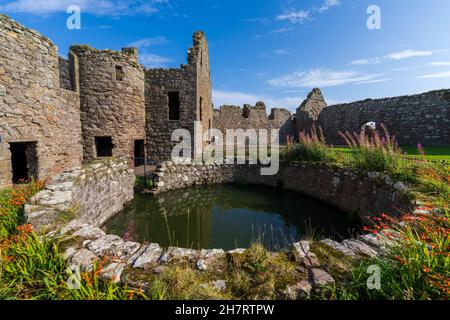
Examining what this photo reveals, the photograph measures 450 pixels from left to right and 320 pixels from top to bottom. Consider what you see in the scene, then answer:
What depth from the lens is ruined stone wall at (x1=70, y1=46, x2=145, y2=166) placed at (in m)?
10.9

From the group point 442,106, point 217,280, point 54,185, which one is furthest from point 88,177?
point 442,106

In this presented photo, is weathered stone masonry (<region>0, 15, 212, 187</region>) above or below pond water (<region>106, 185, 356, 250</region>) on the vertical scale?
above

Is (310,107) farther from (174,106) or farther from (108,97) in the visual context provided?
(108,97)

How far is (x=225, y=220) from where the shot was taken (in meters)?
6.58

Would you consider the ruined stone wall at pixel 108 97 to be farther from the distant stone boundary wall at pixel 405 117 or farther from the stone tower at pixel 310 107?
the stone tower at pixel 310 107

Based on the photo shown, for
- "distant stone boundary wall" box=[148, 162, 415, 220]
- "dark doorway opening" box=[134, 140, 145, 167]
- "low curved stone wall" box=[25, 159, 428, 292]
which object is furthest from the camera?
"dark doorway opening" box=[134, 140, 145, 167]

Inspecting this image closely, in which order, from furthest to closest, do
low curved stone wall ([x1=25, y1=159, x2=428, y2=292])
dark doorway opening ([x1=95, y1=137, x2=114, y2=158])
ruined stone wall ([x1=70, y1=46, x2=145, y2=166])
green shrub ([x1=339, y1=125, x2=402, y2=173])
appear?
dark doorway opening ([x1=95, y1=137, x2=114, y2=158]) < ruined stone wall ([x1=70, y1=46, x2=145, y2=166]) < green shrub ([x1=339, y1=125, x2=402, y2=173]) < low curved stone wall ([x1=25, y1=159, x2=428, y2=292])

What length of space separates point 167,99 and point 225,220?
360 inches

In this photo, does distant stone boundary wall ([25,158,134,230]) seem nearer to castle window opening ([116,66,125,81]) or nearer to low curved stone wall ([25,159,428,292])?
low curved stone wall ([25,159,428,292])

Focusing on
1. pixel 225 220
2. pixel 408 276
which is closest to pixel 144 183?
pixel 225 220

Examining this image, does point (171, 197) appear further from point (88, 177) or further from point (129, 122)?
point (129, 122)

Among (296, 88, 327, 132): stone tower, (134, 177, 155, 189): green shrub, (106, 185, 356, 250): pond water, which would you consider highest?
(296, 88, 327, 132): stone tower

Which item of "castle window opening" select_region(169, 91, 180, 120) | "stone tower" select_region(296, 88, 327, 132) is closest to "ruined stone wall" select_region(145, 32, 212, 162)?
"castle window opening" select_region(169, 91, 180, 120)

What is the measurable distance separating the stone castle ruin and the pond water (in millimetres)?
3846
